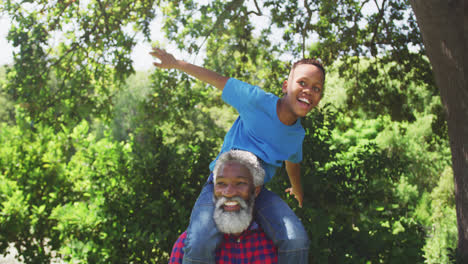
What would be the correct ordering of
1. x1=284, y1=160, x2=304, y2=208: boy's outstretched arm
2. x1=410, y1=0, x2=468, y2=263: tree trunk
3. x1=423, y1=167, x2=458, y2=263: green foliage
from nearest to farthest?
1. x1=284, y1=160, x2=304, y2=208: boy's outstretched arm
2. x1=410, y1=0, x2=468, y2=263: tree trunk
3. x1=423, y1=167, x2=458, y2=263: green foliage

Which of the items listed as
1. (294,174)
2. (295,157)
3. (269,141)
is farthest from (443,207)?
(269,141)

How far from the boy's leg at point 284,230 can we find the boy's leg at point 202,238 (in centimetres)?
31

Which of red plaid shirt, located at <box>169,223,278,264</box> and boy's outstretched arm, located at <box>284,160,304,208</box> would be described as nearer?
red plaid shirt, located at <box>169,223,278,264</box>

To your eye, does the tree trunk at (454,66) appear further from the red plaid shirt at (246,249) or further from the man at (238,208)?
the red plaid shirt at (246,249)

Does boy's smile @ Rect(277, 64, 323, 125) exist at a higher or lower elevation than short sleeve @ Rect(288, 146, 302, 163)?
higher

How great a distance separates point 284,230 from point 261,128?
63 cm

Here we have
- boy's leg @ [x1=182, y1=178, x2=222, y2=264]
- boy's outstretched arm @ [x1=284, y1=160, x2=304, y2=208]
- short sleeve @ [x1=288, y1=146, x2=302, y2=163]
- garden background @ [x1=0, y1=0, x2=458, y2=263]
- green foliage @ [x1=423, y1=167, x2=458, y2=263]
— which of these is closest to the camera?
boy's leg @ [x1=182, y1=178, x2=222, y2=264]

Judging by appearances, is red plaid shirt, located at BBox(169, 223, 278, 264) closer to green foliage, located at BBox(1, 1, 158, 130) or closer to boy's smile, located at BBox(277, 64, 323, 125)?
boy's smile, located at BBox(277, 64, 323, 125)

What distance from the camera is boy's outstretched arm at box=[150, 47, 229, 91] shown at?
2580 millimetres

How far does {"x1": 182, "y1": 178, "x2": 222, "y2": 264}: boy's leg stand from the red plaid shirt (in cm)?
15

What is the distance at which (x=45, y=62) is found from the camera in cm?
661

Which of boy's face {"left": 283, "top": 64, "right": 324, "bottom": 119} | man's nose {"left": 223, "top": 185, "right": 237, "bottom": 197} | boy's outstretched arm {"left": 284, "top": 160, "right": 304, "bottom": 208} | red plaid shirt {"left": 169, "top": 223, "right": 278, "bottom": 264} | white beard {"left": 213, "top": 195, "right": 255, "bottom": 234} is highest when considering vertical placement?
boy's face {"left": 283, "top": 64, "right": 324, "bottom": 119}

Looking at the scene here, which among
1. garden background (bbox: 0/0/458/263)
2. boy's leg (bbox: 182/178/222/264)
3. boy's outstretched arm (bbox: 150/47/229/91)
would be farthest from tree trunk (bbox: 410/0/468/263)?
boy's leg (bbox: 182/178/222/264)

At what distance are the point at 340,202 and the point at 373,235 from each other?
0.61m
